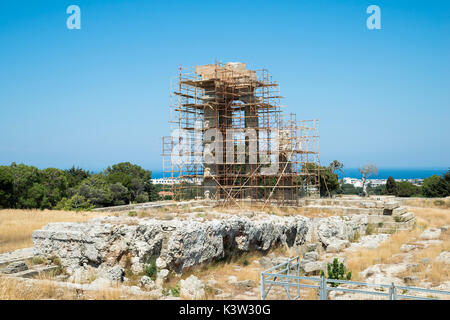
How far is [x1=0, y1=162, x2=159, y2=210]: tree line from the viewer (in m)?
32.9

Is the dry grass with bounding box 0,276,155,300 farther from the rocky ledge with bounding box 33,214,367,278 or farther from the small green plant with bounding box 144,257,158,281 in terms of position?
the small green plant with bounding box 144,257,158,281

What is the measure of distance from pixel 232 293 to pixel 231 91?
17.4 m

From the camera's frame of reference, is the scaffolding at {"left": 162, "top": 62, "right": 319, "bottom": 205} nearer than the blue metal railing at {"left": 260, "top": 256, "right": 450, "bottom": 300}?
No

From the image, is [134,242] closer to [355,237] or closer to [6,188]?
[355,237]

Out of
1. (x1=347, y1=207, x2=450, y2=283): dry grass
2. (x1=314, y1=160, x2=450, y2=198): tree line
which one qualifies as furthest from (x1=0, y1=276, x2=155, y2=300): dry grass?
(x1=314, y1=160, x2=450, y2=198): tree line

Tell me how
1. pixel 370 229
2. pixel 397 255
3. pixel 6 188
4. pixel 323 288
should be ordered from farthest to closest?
1. pixel 6 188
2. pixel 370 229
3. pixel 397 255
4. pixel 323 288

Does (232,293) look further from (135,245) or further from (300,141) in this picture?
(300,141)

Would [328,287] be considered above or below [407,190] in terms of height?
above

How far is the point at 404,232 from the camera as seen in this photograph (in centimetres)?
1958

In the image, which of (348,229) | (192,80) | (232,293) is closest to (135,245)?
(232,293)

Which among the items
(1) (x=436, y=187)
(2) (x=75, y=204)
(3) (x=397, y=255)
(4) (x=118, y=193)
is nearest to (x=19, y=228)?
(2) (x=75, y=204)

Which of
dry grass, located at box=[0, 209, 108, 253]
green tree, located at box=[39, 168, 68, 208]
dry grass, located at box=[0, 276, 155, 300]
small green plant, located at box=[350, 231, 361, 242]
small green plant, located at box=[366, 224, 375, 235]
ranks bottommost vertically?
small green plant, located at box=[350, 231, 361, 242]

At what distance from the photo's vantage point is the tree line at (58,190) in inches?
1296

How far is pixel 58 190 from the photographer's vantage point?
35.9 meters
